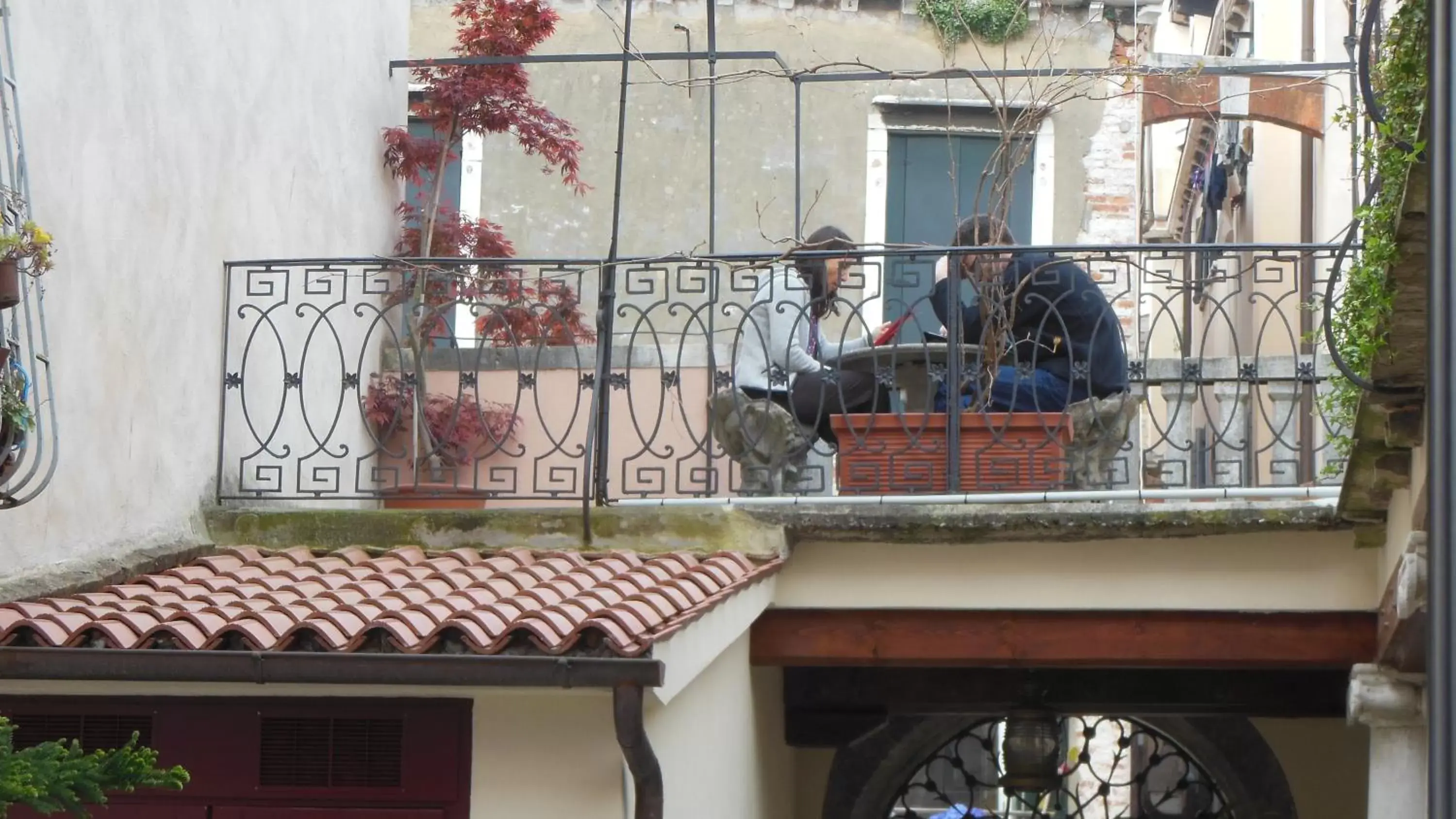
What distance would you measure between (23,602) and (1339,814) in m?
7.59

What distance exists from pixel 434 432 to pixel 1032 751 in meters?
3.63

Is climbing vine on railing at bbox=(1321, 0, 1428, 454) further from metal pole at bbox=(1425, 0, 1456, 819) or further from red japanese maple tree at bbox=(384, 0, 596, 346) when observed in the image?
red japanese maple tree at bbox=(384, 0, 596, 346)

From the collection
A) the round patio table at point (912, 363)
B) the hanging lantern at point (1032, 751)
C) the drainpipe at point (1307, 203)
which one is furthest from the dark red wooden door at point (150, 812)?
the drainpipe at point (1307, 203)

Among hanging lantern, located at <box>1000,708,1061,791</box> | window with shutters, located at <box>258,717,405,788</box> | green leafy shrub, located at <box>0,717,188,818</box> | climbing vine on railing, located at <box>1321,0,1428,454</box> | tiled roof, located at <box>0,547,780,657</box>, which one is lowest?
hanging lantern, located at <box>1000,708,1061,791</box>

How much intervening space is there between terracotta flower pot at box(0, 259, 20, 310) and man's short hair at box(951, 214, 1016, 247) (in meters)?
3.72

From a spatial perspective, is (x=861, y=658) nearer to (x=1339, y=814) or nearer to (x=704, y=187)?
(x=1339, y=814)

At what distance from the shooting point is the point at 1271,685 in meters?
9.48

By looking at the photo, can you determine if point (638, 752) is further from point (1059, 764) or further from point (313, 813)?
point (1059, 764)

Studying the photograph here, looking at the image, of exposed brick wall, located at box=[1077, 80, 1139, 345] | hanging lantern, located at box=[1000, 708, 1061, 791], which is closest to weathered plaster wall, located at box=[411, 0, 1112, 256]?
exposed brick wall, located at box=[1077, 80, 1139, 345]

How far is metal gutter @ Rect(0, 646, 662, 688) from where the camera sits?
5.21 meters

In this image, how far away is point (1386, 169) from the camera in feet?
14.9

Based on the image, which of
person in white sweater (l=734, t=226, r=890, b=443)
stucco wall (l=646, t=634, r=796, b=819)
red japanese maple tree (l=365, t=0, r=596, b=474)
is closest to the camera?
stucco wall (l=646, t=634, r=796, b=819)

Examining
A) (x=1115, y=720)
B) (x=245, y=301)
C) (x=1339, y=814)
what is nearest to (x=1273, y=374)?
(x=1115, y=720)

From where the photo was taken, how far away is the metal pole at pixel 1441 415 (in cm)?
401
